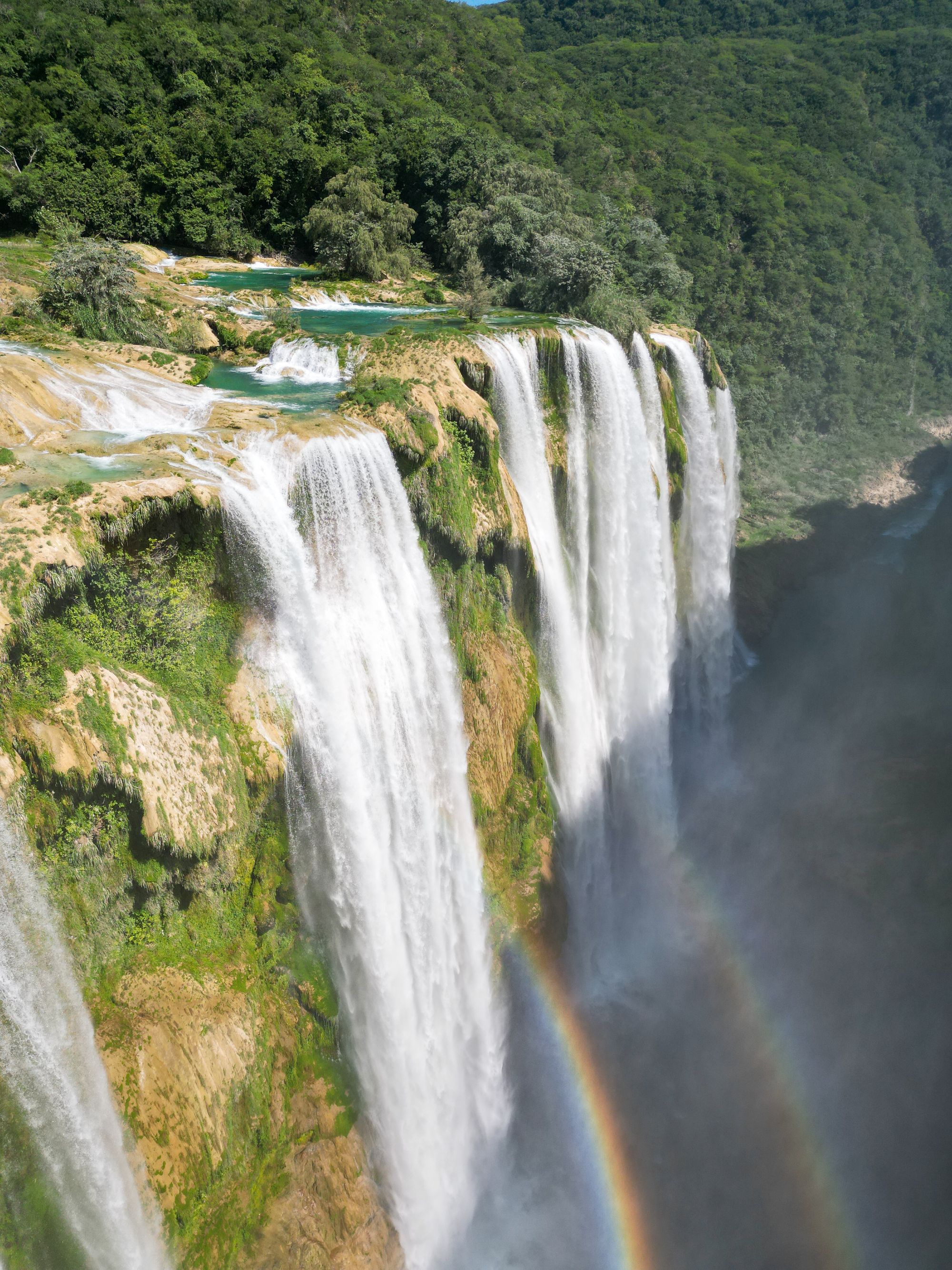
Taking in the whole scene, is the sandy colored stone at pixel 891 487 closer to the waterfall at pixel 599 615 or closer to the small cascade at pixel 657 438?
the small cascade at pixel 657 438

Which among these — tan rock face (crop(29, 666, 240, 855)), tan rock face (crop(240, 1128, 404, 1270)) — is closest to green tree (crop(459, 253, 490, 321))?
tan rock face (crop(29, 666, 240, 855))

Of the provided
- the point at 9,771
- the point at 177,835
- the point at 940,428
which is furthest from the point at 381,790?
the point at 940,428

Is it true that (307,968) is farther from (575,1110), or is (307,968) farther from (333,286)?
(333,286)

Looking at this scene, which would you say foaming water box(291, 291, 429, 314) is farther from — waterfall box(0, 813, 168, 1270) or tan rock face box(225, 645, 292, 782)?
waterfall box(0, 813, 168, 1270)

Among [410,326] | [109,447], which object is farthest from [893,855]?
[109,447]

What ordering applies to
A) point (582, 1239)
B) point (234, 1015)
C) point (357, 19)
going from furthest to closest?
point (357, 19) < point (582, 1239) < point (234, 1015)

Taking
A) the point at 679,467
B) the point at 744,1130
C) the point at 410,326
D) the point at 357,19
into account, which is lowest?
the point at 744,1130

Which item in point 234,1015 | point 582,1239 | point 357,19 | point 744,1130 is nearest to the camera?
point 234,1015
